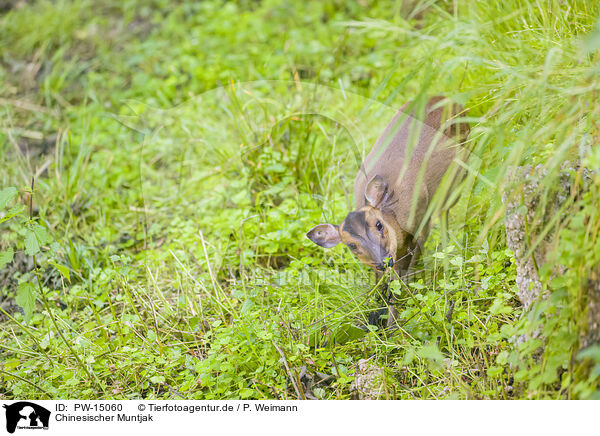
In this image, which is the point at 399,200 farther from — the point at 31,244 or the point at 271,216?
the point at 31,244

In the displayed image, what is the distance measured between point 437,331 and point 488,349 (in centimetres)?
24

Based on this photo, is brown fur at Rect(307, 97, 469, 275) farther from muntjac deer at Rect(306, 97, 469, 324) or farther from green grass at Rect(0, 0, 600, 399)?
green grass at Rect(0, 0, 600, 399)

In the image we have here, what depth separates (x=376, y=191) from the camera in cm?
283

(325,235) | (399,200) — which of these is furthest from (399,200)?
(325,235)

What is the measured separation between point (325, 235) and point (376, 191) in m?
0.37

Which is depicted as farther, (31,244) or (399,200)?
(399,200)

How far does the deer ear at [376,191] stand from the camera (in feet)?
9.25
